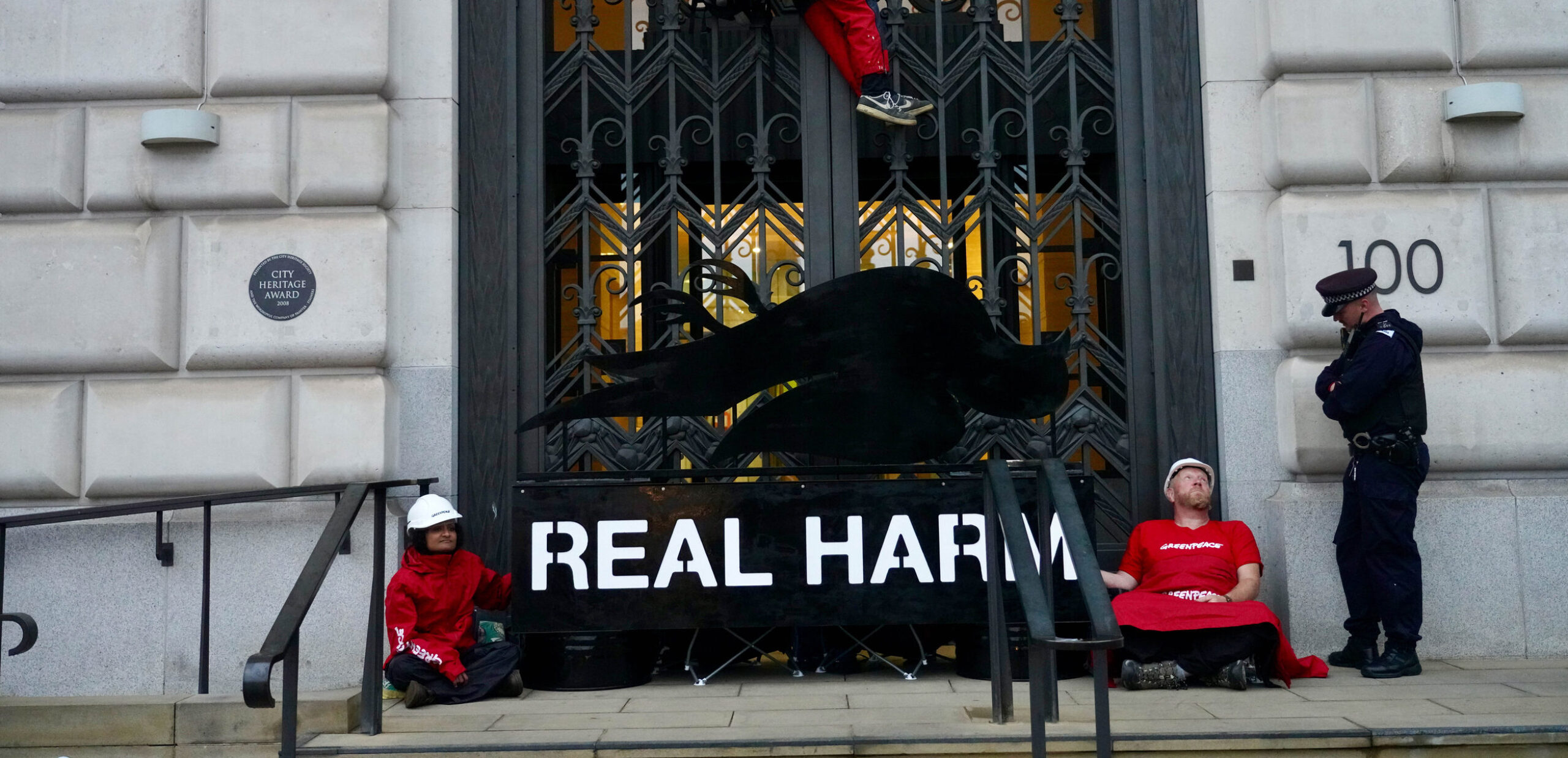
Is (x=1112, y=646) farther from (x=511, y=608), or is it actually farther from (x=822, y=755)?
(x=511, y=608)

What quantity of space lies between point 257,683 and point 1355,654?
495 cm

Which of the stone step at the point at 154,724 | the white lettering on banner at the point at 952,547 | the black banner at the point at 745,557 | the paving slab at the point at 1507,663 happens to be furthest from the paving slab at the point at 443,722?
the paving slab at the point at 1507,663

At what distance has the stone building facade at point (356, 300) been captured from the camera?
263 inches

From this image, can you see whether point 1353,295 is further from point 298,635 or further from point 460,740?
point 298,635

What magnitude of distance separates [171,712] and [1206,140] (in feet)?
18.9

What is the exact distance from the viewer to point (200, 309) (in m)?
6.90

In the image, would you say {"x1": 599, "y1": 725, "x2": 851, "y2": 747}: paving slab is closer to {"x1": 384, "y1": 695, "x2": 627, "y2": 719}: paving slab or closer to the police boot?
{"x1": 384, "y1": 695, "x2": 627, "y2": 719}: paving slab

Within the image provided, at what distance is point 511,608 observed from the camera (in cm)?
634

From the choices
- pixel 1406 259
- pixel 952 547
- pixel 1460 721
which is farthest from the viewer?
pixel 1406 259

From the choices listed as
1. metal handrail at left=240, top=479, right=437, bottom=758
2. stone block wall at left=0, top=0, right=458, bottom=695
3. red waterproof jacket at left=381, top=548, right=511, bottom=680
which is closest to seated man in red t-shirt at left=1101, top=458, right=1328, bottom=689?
red waterproof jacket at left=381, top=548, right=511, bottom=680

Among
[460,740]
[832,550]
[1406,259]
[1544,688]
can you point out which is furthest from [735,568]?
[1406,259]

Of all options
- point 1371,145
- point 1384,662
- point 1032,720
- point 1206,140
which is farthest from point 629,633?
point 1371,145

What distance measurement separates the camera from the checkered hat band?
6.32 meters

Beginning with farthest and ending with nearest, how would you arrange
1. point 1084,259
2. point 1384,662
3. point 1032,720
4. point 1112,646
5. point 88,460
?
point 1084,259
point 88,460
point 1384,662
point 1032,720
point 1112,646
